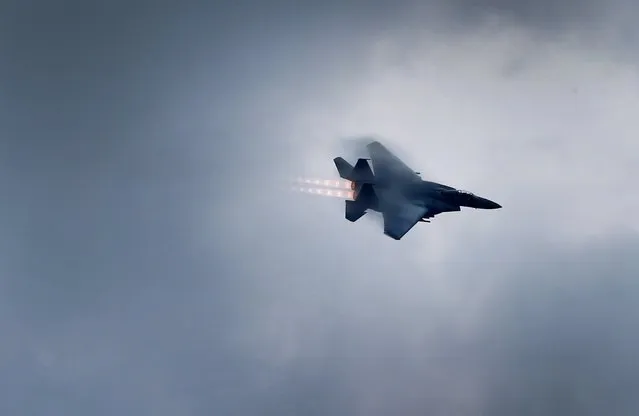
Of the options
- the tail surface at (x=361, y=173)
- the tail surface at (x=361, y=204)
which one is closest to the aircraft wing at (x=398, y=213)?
the tail surface at (x=361, y=204)

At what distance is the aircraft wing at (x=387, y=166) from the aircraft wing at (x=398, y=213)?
421 cm

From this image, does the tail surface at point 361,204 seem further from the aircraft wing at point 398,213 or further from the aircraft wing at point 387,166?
the aircraft wing at point 387,166

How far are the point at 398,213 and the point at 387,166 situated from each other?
13.3 meters

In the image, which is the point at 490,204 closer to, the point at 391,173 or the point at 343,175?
→ the point at 391,173

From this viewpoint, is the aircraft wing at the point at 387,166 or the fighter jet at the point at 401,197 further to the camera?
the aircraft wing at the point at 387,166

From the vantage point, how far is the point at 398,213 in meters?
92.6

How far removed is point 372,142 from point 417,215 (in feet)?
72.4

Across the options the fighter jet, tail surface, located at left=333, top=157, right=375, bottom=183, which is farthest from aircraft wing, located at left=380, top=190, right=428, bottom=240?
tail surface, located at left=333, top=157, right=375, bottom=183

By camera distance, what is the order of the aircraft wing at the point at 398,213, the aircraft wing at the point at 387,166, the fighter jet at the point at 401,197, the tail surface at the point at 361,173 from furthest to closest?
the aircraft wing at the point at 387,166, the tail surface at the point at 361,173, the fighter jet at the point at 401,197, the aircraft wing at the point at 398,213

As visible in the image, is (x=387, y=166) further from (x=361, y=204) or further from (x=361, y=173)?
(x=361, y=204)

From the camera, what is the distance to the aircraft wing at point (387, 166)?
99312mm

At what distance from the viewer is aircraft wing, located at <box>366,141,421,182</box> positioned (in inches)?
3910

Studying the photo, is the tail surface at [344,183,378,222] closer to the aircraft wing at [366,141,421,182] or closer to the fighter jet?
the fighter jet

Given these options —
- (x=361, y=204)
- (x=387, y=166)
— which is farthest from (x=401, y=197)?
(x=387, y=166)
